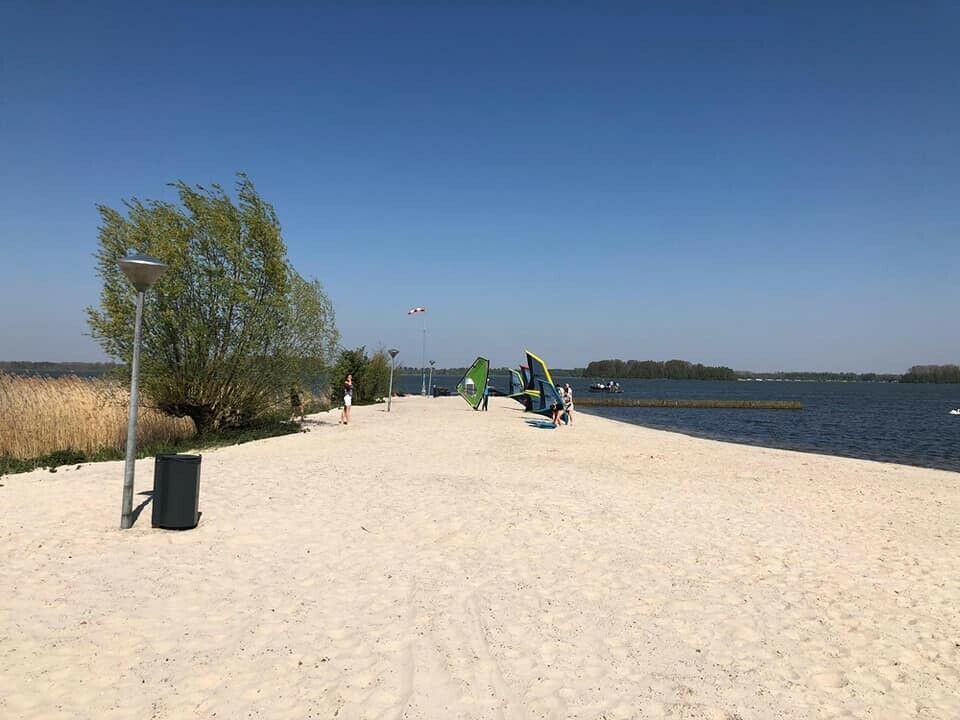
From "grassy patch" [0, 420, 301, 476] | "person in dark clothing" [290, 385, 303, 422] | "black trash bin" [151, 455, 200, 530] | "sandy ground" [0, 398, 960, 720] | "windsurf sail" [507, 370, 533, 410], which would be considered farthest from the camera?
"windsurf sail" [507, 370, 533, 410]

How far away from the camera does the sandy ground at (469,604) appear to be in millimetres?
3957

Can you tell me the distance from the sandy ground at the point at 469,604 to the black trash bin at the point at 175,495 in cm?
21

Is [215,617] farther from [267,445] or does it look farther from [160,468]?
[267,445]

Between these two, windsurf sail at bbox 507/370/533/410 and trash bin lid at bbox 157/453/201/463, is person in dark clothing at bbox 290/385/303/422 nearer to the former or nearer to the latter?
trash bin lid at bbox 157/453/201/463

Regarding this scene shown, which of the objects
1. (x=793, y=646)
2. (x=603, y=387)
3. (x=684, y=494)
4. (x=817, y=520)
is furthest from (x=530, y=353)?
(x=603, y=387)

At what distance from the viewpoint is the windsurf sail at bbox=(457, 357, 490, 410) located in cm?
3278

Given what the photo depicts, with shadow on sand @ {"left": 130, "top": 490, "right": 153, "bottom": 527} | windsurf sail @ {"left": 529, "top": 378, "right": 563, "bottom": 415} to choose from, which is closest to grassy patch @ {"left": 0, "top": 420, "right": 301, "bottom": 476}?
shadow on sand @ {"left": 130, "top": 490, "right": 153, "bottom": 527}

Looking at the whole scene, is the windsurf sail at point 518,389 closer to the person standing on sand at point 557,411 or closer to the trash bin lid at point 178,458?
the person standing on sand at point 557,411

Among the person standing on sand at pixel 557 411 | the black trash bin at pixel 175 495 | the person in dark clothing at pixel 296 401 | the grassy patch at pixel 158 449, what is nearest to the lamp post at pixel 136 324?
the black trash bin at pixel 175 495

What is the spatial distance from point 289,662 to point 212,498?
540 centimetres

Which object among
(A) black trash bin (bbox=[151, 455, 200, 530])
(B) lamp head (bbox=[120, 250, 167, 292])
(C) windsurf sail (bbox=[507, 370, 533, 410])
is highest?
(B) lamp head (bbox=[120, 250, 167, 292])

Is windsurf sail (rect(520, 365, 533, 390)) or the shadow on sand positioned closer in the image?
the shadow on sand

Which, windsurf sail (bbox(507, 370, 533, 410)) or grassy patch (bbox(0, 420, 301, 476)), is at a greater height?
windsurf sail (bbox(507, 370, 533, 410))

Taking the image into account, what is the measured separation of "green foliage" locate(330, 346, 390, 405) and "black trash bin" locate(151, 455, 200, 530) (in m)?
23.7
